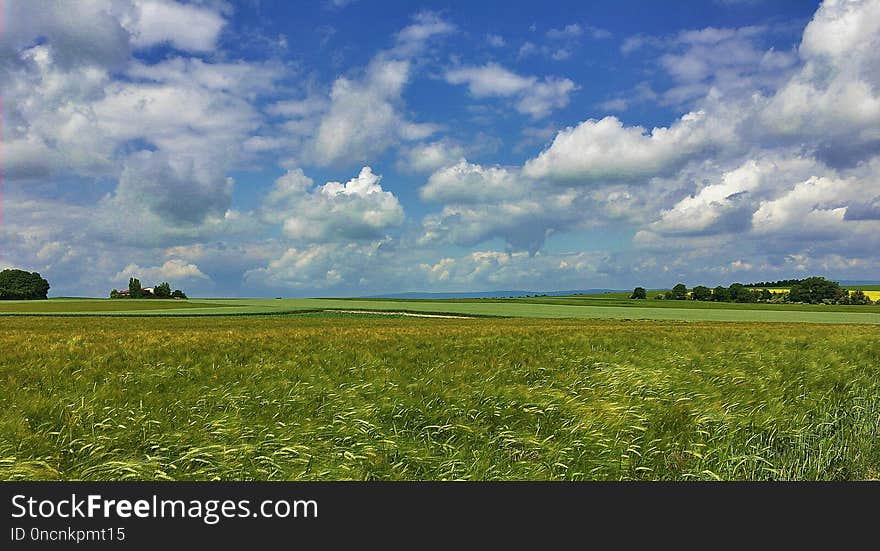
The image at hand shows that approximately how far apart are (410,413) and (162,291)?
165m

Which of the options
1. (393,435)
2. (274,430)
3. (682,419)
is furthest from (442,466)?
(682,419)

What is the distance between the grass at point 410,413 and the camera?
905 centimetres

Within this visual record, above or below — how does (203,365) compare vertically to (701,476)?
above

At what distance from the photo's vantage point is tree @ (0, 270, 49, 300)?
13688 cm

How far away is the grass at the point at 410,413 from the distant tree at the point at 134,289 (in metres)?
157

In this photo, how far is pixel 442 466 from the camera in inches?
358

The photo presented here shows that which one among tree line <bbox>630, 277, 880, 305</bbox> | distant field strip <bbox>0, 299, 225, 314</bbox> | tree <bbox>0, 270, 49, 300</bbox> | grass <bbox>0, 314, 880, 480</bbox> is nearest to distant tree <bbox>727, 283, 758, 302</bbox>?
tree line <bbox>630, 277, 880, 305</bbox>

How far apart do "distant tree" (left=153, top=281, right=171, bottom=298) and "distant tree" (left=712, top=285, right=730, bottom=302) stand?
486ft

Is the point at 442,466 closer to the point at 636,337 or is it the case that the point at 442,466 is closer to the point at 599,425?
the point at 599,425

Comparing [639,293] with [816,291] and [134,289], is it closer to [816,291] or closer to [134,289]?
[816,291]

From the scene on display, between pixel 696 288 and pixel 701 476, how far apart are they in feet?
503

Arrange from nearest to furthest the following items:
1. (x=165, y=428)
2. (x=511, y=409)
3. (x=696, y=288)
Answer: (x=165, y=428), (x=511, y=409), (x=696, y=288)

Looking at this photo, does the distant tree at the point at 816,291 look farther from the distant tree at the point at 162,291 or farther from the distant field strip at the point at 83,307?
the distant tree at the point at 162,291

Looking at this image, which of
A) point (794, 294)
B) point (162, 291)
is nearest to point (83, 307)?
point (162, 291)
